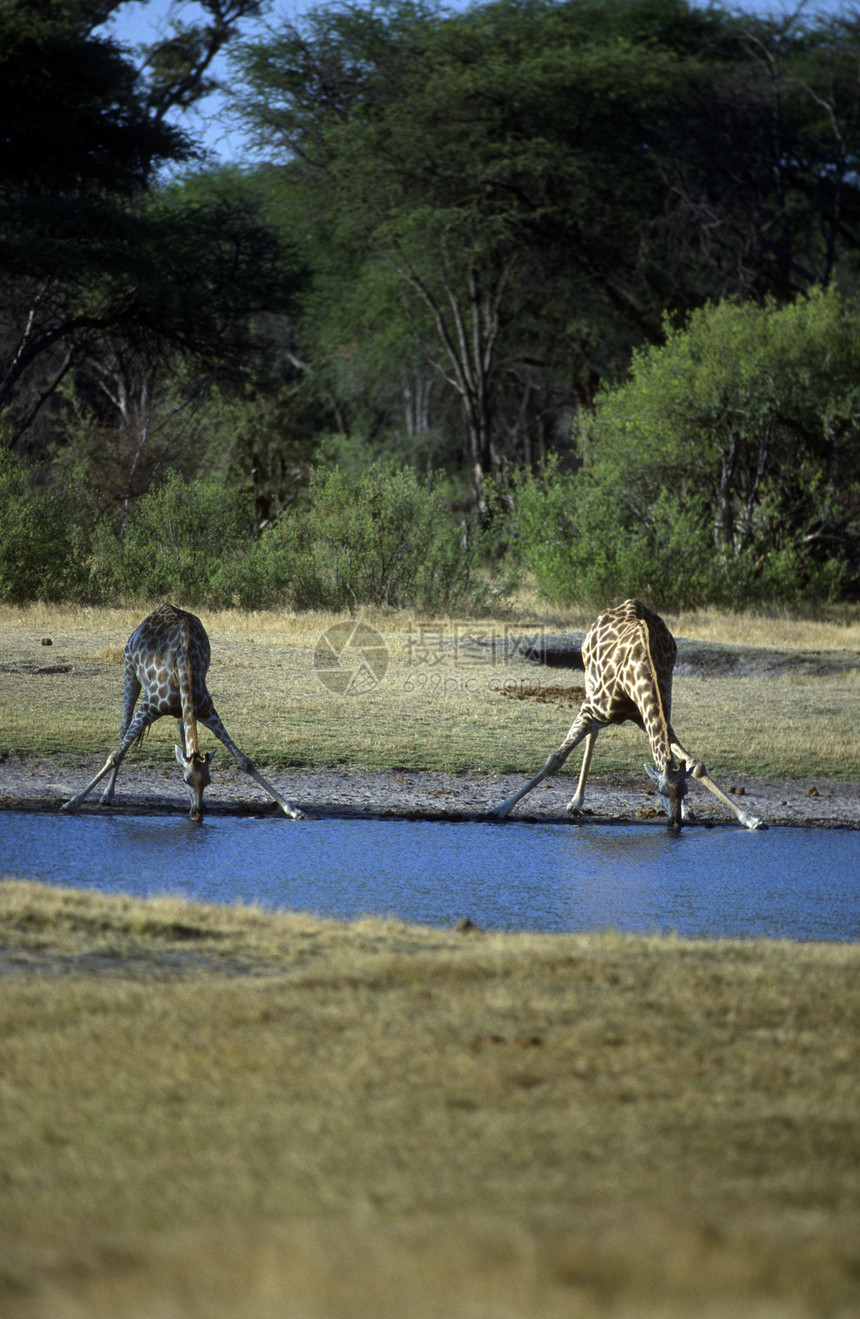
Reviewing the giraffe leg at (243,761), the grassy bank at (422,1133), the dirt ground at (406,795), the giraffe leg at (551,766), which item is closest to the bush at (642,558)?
the dirt ground at (406,795)

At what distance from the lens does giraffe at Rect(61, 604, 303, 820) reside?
8922 mm

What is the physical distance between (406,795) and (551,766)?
1.12 meters

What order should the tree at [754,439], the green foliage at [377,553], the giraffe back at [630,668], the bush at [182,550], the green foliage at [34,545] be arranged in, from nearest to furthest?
the giraffe back at [630,668] < the green foliage at [34,545] < the green foliage at [377,553] < the bush at [182,550] < the tree at [754,439]

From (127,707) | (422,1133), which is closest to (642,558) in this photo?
(127,707)

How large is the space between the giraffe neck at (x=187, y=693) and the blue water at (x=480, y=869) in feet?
1.93

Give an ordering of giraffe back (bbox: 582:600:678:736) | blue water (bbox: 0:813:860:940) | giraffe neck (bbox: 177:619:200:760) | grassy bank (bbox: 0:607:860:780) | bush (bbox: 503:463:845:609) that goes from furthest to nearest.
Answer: bush (bbox: 503:463:845:609) → grassy bank (bbox: 0:607:860:780) → giraffe back (bbox: 582:600:678:736) → giraffe neck (bbox: 177:619:200:760) → blue water (bbox: 0:813:860:940)

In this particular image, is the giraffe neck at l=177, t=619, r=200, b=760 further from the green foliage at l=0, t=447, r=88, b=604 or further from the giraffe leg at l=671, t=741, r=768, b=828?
the green foliage at l=0, t=447, r=88, b=604

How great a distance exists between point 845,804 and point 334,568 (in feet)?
43.5

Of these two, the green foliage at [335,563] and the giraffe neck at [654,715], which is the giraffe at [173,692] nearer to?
the giraffe neck at [654,715]

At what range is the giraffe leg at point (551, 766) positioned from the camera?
30.7ft

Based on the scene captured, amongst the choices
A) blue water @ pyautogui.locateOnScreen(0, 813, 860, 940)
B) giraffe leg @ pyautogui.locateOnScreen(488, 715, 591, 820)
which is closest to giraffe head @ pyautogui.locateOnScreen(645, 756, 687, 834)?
blue water @ pyautogui.locateOnScreen(0, 813, 860, 940)

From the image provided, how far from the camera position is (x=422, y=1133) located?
324 cm

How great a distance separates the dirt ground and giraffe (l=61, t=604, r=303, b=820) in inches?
12.0

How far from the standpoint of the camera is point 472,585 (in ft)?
74.5
